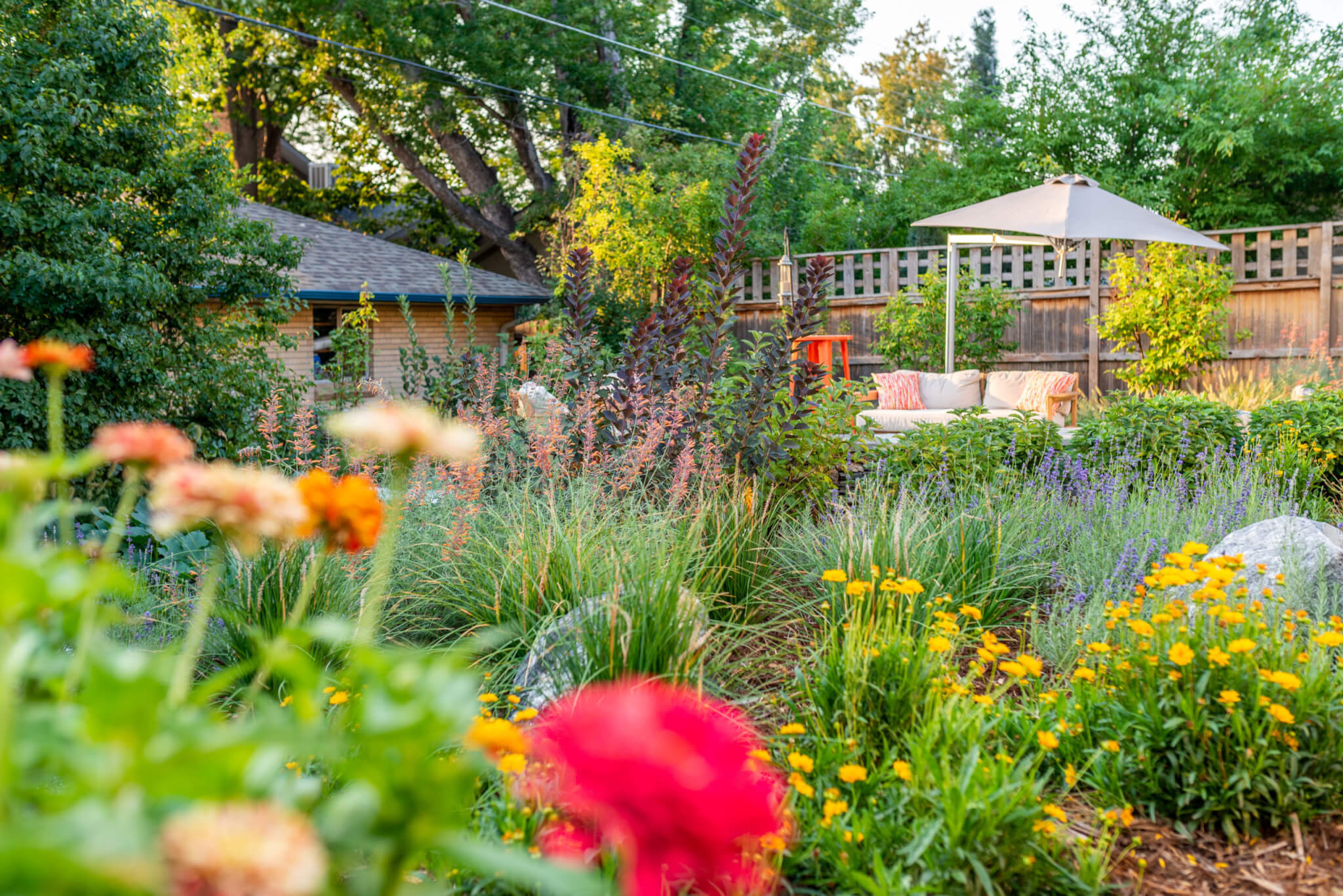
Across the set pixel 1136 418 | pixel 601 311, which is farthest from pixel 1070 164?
pixel 1136 418

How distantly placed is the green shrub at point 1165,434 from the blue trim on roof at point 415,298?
9304 mm

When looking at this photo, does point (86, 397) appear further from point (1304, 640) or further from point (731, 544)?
point (1304, 640)

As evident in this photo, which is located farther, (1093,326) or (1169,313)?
(1093,326)

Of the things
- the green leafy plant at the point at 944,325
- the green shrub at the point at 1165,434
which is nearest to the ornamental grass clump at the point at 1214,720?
the green shrub at the point at 1165,434

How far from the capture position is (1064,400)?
9672mm

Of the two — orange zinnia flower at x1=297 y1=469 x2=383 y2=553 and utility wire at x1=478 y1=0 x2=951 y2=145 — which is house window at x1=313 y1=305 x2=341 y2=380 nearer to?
utility wire at x1=478 y1=0 x2=951 y2=145

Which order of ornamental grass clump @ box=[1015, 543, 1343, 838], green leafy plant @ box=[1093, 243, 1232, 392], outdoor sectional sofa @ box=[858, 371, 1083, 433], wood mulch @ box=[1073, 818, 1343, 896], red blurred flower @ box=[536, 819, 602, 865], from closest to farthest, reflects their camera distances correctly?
red blurred flower @ box=[536, 819, 602, 865] < wood mulch @ box=[1073, 818, 1343, 896] < ornamental grass clump @ box=[1015, 543, 1343, 838] < outdoor sectional sofa @ box=[858, 371, 1083, 433] < green leafy plant @ box=[1093, 243, 1232, 392]

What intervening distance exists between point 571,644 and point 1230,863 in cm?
158

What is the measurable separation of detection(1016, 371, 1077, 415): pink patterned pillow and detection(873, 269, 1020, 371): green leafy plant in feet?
10.2

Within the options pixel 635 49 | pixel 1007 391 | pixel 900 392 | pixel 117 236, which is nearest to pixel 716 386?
pixel 117 236

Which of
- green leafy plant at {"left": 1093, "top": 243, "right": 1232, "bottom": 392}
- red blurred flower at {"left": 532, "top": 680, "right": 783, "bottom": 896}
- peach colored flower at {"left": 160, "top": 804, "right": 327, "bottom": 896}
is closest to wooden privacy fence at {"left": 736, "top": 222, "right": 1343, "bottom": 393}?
green leafy plant at {"left": 1093, "top": 243, "right": 1232, "bottom": 392}

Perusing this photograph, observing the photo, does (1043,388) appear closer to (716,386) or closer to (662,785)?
(716,386)

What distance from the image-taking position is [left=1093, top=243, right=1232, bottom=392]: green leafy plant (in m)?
11.3

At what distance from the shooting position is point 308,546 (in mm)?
3377
